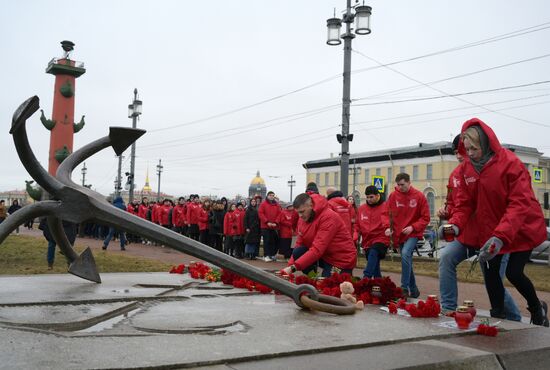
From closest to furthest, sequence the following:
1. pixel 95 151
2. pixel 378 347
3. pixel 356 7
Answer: pixel 378 347 < pixel 95 151 < pixel 356 7

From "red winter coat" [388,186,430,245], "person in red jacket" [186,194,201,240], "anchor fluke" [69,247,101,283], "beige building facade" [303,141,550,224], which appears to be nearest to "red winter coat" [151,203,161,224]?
"person in red jacket" [186,194,201,240]

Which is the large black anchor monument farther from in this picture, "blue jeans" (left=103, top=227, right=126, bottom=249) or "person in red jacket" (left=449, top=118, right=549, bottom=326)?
"blue jeans" (left=103, top=227, right=126, bottom=249)

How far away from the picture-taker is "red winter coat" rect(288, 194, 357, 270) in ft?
22.7

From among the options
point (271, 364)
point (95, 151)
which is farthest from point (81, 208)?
point (271, 364)

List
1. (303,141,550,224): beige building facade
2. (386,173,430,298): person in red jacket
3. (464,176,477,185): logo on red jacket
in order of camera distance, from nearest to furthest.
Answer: (464,176,477,185): logo on red jacket < (386,173,430,298): person in red jacket < (303,141,550,224): beige building facade

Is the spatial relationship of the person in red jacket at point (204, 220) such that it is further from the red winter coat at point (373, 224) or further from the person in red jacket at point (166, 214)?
the red winter coat at point (373, 224)

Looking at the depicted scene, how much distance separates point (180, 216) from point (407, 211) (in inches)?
584

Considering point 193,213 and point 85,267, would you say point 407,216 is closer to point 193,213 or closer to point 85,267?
point 85,267

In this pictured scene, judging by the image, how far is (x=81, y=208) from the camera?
16.5 ft

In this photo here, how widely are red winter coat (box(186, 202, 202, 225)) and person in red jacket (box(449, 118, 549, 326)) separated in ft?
51.9

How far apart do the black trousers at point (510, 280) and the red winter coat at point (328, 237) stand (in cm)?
208

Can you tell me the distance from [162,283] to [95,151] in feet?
6.04

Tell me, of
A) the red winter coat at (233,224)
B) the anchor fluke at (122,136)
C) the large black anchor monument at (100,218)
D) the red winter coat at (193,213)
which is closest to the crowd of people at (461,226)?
the large black anchor monument at (100,218)

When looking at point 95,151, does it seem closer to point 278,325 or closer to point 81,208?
point 81,208
